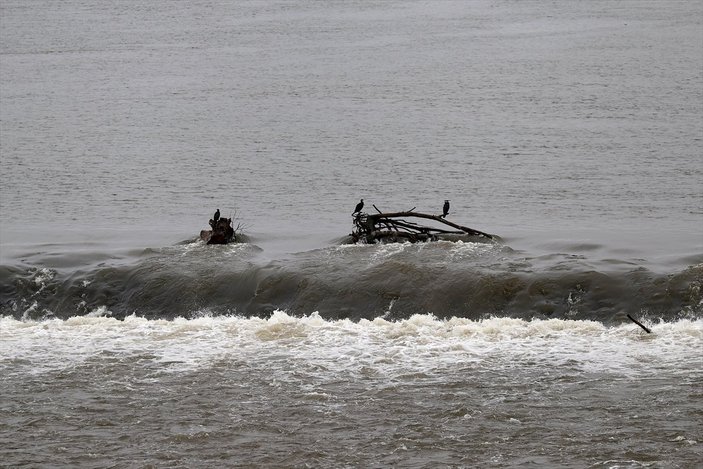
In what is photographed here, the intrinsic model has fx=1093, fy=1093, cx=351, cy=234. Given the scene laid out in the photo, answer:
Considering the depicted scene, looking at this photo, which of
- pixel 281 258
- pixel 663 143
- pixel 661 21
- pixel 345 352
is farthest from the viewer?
pixel 661 21

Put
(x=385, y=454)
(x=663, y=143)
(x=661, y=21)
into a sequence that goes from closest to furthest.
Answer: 1. (x=385, y=454)
2. (x=663, y=143)
3. (x=661, y=21)

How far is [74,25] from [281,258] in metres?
63.8

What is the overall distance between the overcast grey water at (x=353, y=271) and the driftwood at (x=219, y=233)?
1.11 ft

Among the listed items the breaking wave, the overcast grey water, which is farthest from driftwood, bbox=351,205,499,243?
the overcast grey water

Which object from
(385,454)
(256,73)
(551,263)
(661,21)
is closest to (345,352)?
(385,454)

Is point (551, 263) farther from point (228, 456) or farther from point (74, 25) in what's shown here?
point (74, 25)

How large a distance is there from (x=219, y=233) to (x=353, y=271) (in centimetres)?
447

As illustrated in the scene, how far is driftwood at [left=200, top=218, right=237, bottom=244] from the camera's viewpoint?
88.2 feet

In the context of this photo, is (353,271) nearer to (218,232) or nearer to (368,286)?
(368,286)

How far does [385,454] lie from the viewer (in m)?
15.9

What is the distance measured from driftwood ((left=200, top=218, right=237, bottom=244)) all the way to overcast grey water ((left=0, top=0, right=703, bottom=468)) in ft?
1.11

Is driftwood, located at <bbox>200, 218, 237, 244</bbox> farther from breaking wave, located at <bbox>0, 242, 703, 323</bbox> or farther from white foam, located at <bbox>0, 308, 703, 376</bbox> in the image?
white foam, located at <bbox>0, 308, 703, 376</bbox>

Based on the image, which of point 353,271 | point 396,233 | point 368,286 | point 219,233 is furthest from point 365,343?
point 219,233

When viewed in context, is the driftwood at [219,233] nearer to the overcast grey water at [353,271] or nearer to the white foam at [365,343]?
the overcast grey water at [353,271]
